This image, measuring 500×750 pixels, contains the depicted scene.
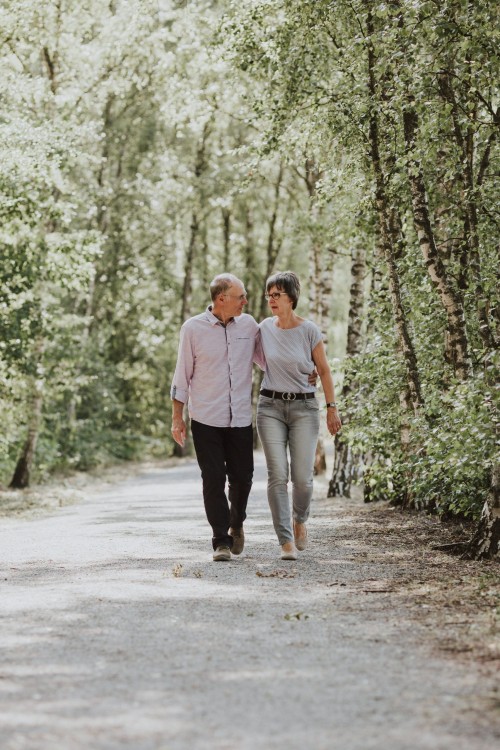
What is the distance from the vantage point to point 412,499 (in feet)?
46.2

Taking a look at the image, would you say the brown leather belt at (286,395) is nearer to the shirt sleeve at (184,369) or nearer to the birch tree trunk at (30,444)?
the shirt sleeve at (184,369)

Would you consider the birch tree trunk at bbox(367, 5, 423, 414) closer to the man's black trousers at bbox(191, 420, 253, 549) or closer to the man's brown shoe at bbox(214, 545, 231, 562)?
the man's black trousers at bbox(191, 420, 253, 549)

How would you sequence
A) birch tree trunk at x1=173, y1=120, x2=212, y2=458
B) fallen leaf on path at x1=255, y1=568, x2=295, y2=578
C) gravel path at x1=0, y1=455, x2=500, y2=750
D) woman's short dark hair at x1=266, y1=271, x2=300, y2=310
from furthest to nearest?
birch tree trunk at x1=173, y1=120, x2=212, y2=458 → woman's short dark hair at x1=266, y1=271, x2=300, y2=310 → fallen leaf on path at x1=255, y1=568, x2=295, y2=578 → gravel path at x1=0, y1=455, x2=500, y2=750

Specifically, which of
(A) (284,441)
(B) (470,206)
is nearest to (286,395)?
(A) (284,441)

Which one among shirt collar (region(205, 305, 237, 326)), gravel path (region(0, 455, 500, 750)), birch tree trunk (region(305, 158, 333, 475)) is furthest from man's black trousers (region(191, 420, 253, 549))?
birch tree trunk (region(305, 158, 333, 475))

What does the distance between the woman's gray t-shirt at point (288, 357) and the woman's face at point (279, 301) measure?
162 mm

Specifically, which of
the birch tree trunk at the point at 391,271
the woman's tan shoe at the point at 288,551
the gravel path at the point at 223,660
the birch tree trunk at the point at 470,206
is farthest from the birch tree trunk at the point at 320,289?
the gravel path at the point at 223,660

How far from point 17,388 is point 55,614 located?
1324cm

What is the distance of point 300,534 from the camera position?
9.38m

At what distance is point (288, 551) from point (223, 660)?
3.72 meters

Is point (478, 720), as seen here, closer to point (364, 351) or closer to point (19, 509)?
point (364, 351)

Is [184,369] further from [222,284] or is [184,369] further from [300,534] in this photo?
[300,534]

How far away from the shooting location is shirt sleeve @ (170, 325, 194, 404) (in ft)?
28.9

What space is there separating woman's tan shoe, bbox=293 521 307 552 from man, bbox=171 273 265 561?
2.30ft
